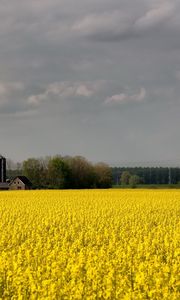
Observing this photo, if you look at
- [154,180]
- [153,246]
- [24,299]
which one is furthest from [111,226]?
[154,180]

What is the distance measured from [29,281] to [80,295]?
128 cm

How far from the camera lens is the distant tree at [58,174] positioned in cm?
8950

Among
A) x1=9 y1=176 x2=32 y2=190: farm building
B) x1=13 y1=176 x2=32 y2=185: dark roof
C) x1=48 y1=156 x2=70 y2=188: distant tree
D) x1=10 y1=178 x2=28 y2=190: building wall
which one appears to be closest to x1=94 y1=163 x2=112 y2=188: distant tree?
x1=48 y1=156 x2=70 y2=188: distant tree

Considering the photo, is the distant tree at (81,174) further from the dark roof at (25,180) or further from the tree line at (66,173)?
the dark roof at (25,180)

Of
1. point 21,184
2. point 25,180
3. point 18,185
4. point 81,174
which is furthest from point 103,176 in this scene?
point 18,185

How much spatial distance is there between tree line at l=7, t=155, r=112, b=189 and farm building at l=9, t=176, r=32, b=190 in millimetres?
1431

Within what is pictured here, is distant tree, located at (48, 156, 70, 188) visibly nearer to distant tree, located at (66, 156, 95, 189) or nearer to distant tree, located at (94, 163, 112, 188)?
distant tree, located at (66, 156, 95, 189)

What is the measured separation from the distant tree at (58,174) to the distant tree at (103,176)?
5833 mm

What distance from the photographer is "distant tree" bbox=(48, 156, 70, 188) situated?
89500mm

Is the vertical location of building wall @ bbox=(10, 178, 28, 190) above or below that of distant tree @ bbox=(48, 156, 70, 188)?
below

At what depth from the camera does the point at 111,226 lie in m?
19.4

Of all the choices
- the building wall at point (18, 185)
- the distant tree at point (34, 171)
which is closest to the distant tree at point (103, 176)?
the distant tree at point (34, 171)

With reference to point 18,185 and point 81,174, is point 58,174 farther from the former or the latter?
point 18,185

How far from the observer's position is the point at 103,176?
94562mm
